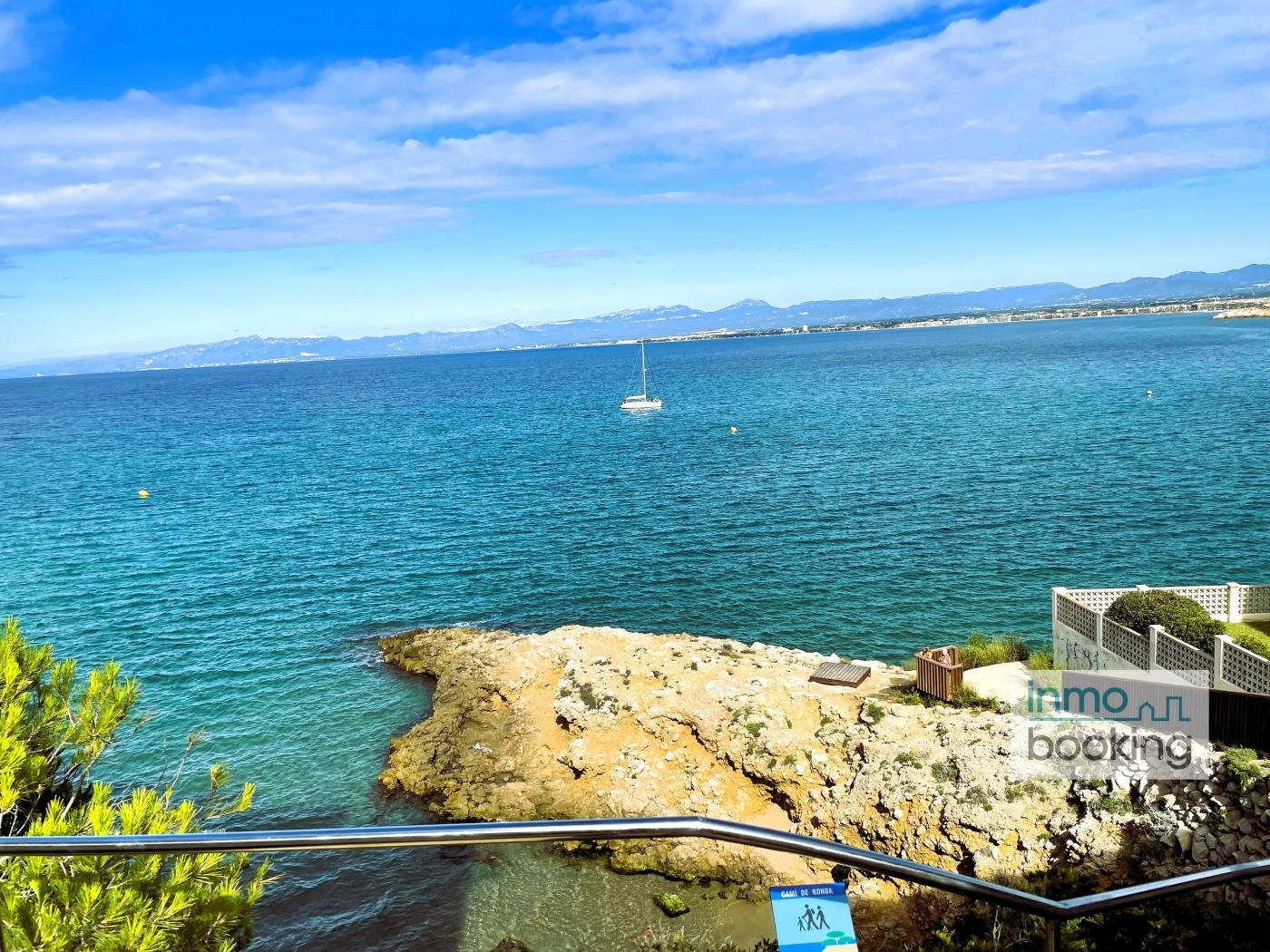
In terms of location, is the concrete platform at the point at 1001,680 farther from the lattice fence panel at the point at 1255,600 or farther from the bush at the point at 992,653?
the lattice fence panel at the point at 1255,600

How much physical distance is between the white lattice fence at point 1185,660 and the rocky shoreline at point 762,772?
207cm

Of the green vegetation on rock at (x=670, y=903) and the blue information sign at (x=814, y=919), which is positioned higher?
the blue information sign at (x=814, y=919)

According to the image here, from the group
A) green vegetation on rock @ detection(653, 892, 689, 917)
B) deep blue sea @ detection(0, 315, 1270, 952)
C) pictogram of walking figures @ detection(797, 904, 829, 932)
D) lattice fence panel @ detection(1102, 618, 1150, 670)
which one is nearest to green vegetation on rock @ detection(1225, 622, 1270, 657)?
lattice fence panel @ detection(1102, 618, 1150, 670)

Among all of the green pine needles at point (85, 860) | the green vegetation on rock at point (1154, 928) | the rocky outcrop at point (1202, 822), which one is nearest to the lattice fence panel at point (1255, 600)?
the rocky outcrop at point (1202, 822)

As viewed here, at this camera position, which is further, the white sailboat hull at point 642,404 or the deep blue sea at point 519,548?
the white sailboat hull at point 642,404

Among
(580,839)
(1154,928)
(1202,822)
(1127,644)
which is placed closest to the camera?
(580,839)

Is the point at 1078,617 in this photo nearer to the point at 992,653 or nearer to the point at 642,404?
the point at 992,653

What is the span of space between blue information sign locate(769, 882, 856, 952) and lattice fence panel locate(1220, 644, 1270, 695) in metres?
14.5

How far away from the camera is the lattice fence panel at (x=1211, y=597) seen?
59.8ft

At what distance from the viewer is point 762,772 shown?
17.9 metres
